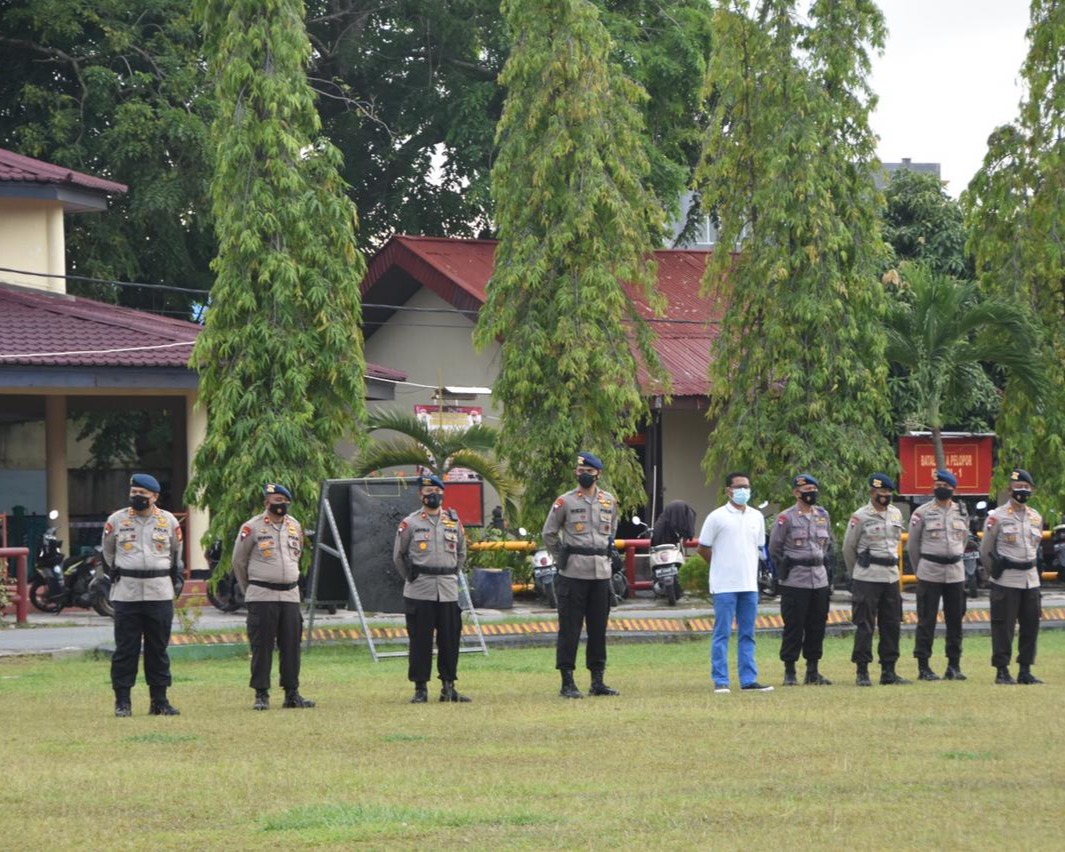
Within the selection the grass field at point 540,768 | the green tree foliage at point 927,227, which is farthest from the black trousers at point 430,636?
the green tree foliage at point 927,227

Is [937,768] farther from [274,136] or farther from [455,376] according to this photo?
[455,376]

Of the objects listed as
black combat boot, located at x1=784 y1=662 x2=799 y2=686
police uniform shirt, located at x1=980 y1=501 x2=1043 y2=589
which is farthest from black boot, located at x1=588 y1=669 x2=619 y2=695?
police uniform shirt, located at x1=980 y1=501 x2=1043 y2=589

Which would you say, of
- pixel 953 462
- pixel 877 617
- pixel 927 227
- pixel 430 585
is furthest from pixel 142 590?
pixel 927 227

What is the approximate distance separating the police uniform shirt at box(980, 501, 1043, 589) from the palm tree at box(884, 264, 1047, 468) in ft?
36.0

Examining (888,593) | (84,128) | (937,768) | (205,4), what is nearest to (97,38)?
(84,128)

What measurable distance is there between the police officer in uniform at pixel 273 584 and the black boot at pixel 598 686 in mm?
2319

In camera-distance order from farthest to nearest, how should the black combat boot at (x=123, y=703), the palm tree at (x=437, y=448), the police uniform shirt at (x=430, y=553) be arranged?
the palm tree at (x=437, y=448), the police uniform shirt at (x=430, y=553), the black combat boot at (x=123, y=703)

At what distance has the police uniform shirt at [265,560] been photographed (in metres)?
15.9

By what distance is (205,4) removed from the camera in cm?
2208

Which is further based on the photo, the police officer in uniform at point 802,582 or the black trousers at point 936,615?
the black trousers at point 936,615

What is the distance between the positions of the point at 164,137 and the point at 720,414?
11411 mm

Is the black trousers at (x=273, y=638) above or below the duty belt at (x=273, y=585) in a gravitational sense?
below

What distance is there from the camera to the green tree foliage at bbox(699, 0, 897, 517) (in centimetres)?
2761

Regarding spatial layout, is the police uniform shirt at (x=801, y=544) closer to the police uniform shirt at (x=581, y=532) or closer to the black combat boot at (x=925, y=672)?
the black combat boot at (x=925, y=672)
